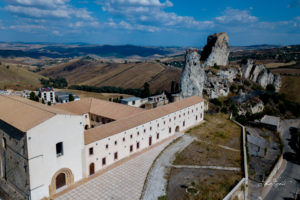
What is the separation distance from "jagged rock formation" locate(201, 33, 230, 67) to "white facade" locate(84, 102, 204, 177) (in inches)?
1887

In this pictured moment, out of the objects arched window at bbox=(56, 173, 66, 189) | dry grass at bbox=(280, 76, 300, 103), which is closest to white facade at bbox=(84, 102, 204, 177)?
arched window at bbox=(56, 173, 66, 189)

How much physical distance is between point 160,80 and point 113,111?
92246 mm

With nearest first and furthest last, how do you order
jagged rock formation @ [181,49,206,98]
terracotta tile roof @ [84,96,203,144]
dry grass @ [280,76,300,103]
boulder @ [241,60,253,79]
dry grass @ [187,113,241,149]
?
1. terracotta tile roof @ [84,96,203,144]
2. dry grass @ [187,113,241,149]
3. jagged rock formation @ [181,49,206,98]
4. dry grass @ [280,76,300,103]
5. boulder @ [241,60,253,79]

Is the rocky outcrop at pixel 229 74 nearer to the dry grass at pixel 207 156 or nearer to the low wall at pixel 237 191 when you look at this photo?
the dry grass at pixel 207 156

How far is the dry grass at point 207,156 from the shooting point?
32656mm

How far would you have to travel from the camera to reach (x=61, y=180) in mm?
25359

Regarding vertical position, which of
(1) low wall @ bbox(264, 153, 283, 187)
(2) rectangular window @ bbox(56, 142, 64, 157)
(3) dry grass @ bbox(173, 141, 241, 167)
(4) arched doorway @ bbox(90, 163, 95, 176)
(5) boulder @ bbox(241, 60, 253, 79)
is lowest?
(1) low wall @ bbox(264, 153, 283, 187)

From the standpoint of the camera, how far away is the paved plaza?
2452cm

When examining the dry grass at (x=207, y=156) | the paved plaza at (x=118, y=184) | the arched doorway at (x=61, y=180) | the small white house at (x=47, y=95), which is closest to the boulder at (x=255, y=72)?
the dry grass at (x=207, y=156)

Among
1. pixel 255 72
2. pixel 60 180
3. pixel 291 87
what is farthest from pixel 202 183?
pixel 291 87

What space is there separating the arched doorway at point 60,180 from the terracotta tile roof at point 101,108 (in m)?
15.1

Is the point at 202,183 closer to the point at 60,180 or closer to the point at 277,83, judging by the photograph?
the point at 60,180

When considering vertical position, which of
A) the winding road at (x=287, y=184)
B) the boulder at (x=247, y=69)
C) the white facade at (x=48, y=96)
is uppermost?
the boulder at (x=247, y=69)

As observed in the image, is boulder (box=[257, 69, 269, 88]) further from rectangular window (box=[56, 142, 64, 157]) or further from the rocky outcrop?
rectangular window (box=[56, 142, 64, 157])
